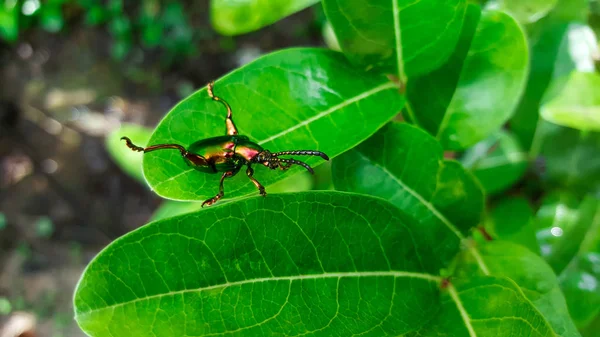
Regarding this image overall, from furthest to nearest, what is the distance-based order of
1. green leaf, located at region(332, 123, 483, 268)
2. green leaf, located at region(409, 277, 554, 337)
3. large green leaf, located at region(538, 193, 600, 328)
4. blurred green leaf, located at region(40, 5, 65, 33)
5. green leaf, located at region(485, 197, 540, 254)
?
blurred green leaf, located at region(40, 5, 65, 33), green leaf, located at region(485, 197, 540, 254), large green leaf, located at region(538, 193, 600, 328), green leaf, located at region(332, 123, 483, 268), green leaf, located at region(409, 277, 554, 337)

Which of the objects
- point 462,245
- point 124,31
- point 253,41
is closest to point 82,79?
point 124,31

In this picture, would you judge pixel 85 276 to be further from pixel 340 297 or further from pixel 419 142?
pixel 419 142

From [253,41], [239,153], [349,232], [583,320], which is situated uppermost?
[253,41]

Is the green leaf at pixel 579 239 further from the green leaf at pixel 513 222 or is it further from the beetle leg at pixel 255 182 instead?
the beetle leg at pixel 255 182

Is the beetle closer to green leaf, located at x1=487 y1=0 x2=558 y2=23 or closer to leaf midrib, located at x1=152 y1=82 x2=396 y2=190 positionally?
leaf midrib, located at x1=152 y1=82 x2=396 y2=190

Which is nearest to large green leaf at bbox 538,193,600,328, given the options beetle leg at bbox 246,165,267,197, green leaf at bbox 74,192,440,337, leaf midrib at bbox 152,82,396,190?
green leaf at bbox 74,192,440,337

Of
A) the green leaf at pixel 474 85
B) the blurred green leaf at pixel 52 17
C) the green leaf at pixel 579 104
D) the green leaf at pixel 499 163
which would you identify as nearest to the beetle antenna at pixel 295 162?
the green leaf at pixel 474 85

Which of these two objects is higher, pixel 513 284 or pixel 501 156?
pixel 501 156

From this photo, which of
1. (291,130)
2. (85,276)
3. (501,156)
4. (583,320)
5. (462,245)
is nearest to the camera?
(85,276)
